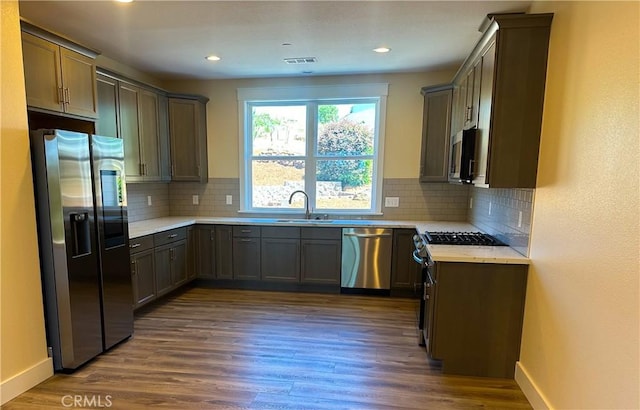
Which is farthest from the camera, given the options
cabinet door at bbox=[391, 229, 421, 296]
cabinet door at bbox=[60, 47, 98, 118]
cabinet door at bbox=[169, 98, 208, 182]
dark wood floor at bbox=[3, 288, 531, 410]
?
cabinet door at bbox=[169, 98, 208, 182]

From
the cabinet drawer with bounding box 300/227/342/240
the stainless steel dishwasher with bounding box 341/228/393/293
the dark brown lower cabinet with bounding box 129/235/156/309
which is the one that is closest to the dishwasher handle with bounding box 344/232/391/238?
the stainless steel dishwasher with bounding box 341/228/393/293

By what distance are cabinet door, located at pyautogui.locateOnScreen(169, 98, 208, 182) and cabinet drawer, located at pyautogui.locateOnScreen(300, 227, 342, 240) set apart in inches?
62.6

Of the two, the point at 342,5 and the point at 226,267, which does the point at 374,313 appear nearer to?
the point at 226,267

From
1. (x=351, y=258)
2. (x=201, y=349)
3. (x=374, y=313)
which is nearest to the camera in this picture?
(x=201, y=349)

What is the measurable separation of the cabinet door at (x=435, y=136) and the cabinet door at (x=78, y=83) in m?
3.34

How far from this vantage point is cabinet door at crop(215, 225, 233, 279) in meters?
4.09

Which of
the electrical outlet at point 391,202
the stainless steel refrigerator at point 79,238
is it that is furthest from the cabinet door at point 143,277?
the electrical outlet at point 391,202

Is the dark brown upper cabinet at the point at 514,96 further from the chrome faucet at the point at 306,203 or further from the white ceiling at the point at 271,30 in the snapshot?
the chrome faucet at the point at 306,203

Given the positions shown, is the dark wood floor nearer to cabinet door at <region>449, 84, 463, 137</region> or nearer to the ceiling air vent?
cabinet door at <region>449, 84, 463, 137</region>

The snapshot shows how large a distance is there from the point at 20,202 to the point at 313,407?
87.9 inches

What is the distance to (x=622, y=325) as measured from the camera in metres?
1.39

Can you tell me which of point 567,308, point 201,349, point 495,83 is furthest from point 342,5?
point 201,349

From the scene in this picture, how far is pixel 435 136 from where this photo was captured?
389 centimetres

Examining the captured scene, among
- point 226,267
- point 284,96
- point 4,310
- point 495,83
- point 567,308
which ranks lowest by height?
point 226,267
